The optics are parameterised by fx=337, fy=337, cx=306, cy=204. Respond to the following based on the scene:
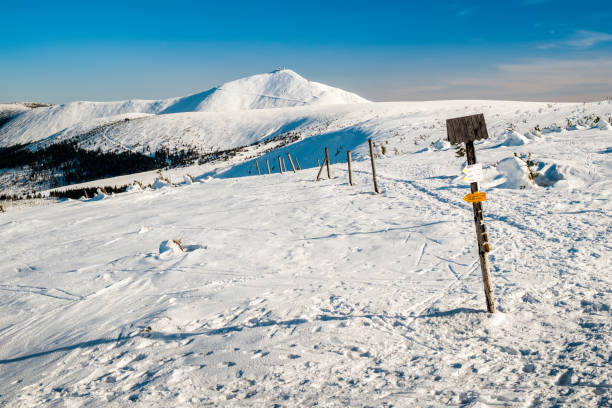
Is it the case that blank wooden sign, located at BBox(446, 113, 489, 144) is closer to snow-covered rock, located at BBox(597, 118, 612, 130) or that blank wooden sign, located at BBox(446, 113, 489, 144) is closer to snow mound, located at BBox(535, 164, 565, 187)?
snow mound, located at BBox(535, 164, 565, 187)

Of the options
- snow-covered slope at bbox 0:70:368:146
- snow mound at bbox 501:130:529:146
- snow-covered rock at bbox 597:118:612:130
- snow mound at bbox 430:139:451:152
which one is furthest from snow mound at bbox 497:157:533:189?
snow-covered slope at bbox 0:70:368:146

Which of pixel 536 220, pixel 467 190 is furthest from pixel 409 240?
pixel 467 190

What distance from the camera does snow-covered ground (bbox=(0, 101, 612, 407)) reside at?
3920 mm

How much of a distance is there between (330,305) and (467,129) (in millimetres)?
3473

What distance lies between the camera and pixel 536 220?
856 centimetres

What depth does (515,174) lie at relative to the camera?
1216 centimetres

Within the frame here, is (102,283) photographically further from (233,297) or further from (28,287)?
(233,297)


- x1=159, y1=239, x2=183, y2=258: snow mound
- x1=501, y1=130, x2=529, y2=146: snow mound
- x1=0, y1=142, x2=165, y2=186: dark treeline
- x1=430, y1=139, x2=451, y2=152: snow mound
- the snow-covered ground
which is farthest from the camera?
x1=0, y1=142, x2=165, y2=186: dark treeline

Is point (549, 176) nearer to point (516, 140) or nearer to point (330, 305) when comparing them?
point (516, 140)

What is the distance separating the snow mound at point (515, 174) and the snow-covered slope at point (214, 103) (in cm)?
13848

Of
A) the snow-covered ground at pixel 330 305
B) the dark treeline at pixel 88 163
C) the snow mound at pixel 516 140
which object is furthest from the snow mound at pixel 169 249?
the dark treeline at pixel 88 163

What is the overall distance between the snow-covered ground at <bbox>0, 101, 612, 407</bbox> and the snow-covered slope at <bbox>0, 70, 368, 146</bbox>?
457 ft

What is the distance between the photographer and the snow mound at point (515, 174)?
11812 mm

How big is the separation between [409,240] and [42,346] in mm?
7643
